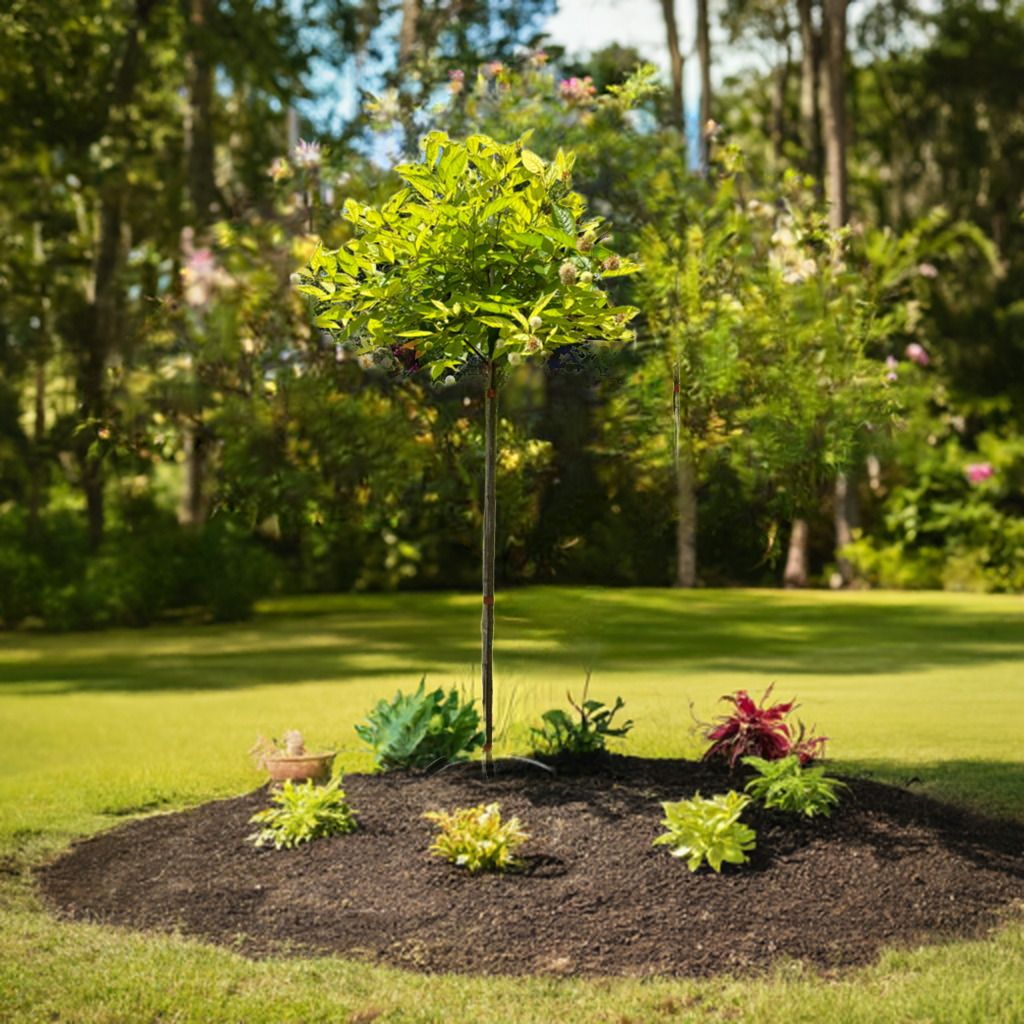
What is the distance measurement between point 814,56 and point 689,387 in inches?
903

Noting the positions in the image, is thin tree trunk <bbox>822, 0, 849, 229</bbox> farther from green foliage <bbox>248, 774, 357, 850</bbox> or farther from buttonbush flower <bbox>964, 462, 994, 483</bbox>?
green foliage <bbox>248, 774, 357, 850</bbox>

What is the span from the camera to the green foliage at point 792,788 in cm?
518

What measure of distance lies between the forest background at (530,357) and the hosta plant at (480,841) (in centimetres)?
143

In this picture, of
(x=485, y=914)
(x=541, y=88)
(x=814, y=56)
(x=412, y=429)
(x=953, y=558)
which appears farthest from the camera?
(x=814, y=56)

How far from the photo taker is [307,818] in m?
5.26

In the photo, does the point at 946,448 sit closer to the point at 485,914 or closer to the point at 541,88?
the point at 541,88

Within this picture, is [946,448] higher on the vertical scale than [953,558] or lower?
higher

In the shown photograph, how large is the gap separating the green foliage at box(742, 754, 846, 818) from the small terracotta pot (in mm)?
2137

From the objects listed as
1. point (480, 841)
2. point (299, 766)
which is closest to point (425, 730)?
point (299, 766)

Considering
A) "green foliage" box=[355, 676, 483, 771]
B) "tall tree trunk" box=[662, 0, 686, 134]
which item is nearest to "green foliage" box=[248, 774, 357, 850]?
"green foliage" box=[355, 676, 483, 771]

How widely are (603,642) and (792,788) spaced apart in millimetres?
3882

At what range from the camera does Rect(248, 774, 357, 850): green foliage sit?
5270mm

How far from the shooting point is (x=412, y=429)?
658 cm

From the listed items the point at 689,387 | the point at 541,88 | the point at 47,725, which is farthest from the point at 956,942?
the point at 47,725
